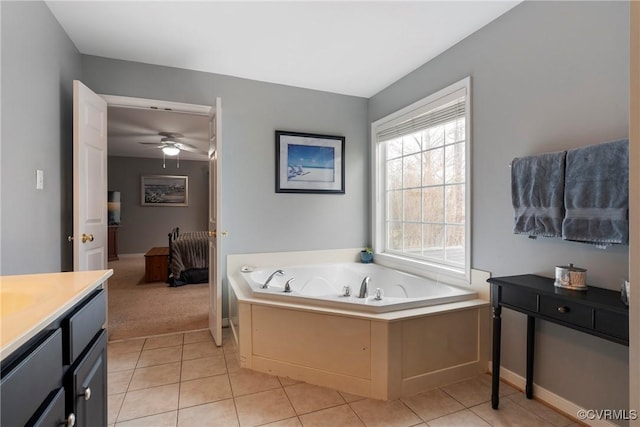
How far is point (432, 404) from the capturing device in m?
1.86

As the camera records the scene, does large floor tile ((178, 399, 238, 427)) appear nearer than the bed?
Yes

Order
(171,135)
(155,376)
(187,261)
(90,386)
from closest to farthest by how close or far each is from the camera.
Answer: (90,386) → (155,376) → (187,261) → (171,135)

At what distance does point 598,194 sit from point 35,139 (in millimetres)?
2941

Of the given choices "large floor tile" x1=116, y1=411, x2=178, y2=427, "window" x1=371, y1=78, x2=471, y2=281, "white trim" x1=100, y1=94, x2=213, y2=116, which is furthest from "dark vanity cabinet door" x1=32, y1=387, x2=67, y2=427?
"white trim" x1=100, y1=94, x2=213, y2=116

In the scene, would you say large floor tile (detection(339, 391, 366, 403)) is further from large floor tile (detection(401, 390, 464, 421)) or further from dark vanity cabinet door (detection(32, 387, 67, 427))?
dark vanity cabinet door (detection(32, 387, 67, 427))

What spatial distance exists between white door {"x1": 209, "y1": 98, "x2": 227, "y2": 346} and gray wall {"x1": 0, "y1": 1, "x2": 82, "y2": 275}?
1013mm

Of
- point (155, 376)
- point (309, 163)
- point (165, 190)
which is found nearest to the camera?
point (155, 376)

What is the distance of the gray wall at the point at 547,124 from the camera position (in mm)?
1567

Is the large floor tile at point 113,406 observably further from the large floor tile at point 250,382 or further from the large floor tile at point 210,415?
the large floor tile at point 250,382

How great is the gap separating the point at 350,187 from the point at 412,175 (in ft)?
2.46

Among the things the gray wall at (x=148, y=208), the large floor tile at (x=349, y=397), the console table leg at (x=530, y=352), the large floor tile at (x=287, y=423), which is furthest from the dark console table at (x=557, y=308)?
the gray wall at (x=148, y=208)

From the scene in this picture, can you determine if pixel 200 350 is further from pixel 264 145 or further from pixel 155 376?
pixel 264 145

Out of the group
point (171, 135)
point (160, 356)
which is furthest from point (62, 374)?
point (171, 135)

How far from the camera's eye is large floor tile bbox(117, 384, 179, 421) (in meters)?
1.76
